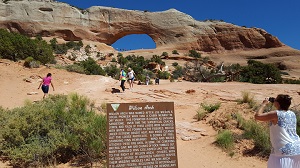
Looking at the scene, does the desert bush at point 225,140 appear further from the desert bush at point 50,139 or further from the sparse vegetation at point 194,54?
the sparse vegetation at point 194,54

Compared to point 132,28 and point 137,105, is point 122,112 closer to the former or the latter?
point 137,105

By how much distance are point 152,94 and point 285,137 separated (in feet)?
35.3

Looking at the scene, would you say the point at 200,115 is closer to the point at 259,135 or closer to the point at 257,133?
the point at 257,133

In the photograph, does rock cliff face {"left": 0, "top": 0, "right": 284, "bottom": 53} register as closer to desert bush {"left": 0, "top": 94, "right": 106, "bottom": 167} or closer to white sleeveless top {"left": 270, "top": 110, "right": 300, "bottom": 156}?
desert bush {"left": 0, "top": 94, "right": 106, "bottom": 167}

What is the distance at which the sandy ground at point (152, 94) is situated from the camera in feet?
25.9

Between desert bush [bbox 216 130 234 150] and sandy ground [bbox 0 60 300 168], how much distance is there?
0.54ft

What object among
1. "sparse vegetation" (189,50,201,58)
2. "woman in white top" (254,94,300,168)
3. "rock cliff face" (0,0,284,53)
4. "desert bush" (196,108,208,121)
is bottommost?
"desert bush" (196,108,208,121)

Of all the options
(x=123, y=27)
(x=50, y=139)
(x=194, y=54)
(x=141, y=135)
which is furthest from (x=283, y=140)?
(x=123, y=27)

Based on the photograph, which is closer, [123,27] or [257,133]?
[257,133]

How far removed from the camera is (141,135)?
497 cm

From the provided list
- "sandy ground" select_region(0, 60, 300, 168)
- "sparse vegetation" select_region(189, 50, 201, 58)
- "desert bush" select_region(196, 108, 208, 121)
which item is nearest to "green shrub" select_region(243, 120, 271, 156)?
"sandy ground" select_region(0, 60, 300, 168)

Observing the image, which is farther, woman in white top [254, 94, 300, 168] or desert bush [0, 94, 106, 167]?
desert bush [0, 94, 106, 167]

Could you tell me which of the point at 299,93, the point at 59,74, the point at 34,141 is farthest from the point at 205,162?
the point at 59,74

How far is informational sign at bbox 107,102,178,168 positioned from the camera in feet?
15.8
